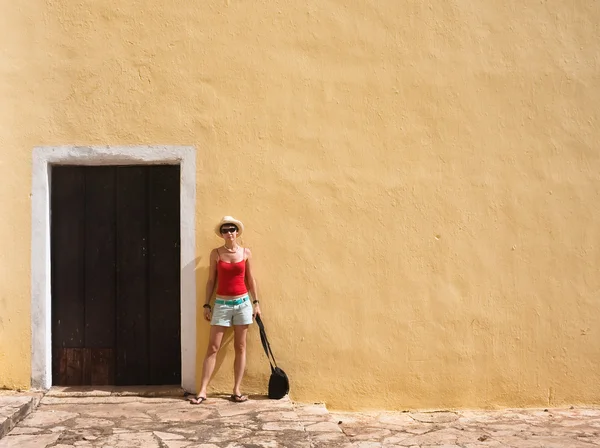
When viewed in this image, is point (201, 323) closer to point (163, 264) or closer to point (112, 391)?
point (163, 264)

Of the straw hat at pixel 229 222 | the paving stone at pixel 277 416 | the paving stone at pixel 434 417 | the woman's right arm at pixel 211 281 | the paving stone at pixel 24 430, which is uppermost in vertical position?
the straw hat at pixel 229 222

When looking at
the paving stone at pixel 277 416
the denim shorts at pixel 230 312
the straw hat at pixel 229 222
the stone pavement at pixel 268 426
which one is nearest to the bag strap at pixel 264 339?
the denim shorts at pixel 230 312

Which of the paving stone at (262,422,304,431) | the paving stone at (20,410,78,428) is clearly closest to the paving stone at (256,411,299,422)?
the paving stone at (262,422,304,431)

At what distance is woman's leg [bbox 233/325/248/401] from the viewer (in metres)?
6.97

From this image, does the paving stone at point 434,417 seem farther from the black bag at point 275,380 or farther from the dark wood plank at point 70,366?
the dark wood plank at point 70,366

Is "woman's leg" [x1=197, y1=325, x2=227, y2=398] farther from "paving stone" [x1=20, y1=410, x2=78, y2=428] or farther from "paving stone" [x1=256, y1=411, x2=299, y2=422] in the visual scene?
"paving stone" [x1=20, y1=410, x2=78, y2=428]

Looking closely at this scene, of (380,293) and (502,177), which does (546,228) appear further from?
(380,293)

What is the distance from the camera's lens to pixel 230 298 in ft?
22.6

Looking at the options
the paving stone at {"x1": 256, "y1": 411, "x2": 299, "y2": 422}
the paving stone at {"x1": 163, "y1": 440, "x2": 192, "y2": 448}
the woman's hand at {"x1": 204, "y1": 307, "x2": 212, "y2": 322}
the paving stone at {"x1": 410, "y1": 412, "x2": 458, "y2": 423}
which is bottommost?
the paving stone at {"x1": 410, "y1": 412, "x2": 458, "y2": 423}

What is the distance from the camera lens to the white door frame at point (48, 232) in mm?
7023

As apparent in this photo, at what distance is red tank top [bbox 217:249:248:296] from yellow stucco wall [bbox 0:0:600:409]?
281 mm

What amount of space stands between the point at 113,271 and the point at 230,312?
119 centimetres

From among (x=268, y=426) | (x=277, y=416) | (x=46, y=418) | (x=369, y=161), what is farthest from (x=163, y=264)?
(x=369, y=161)

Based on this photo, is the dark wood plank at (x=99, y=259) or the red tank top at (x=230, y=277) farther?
the dark wood plank at (x=99, y=259)
